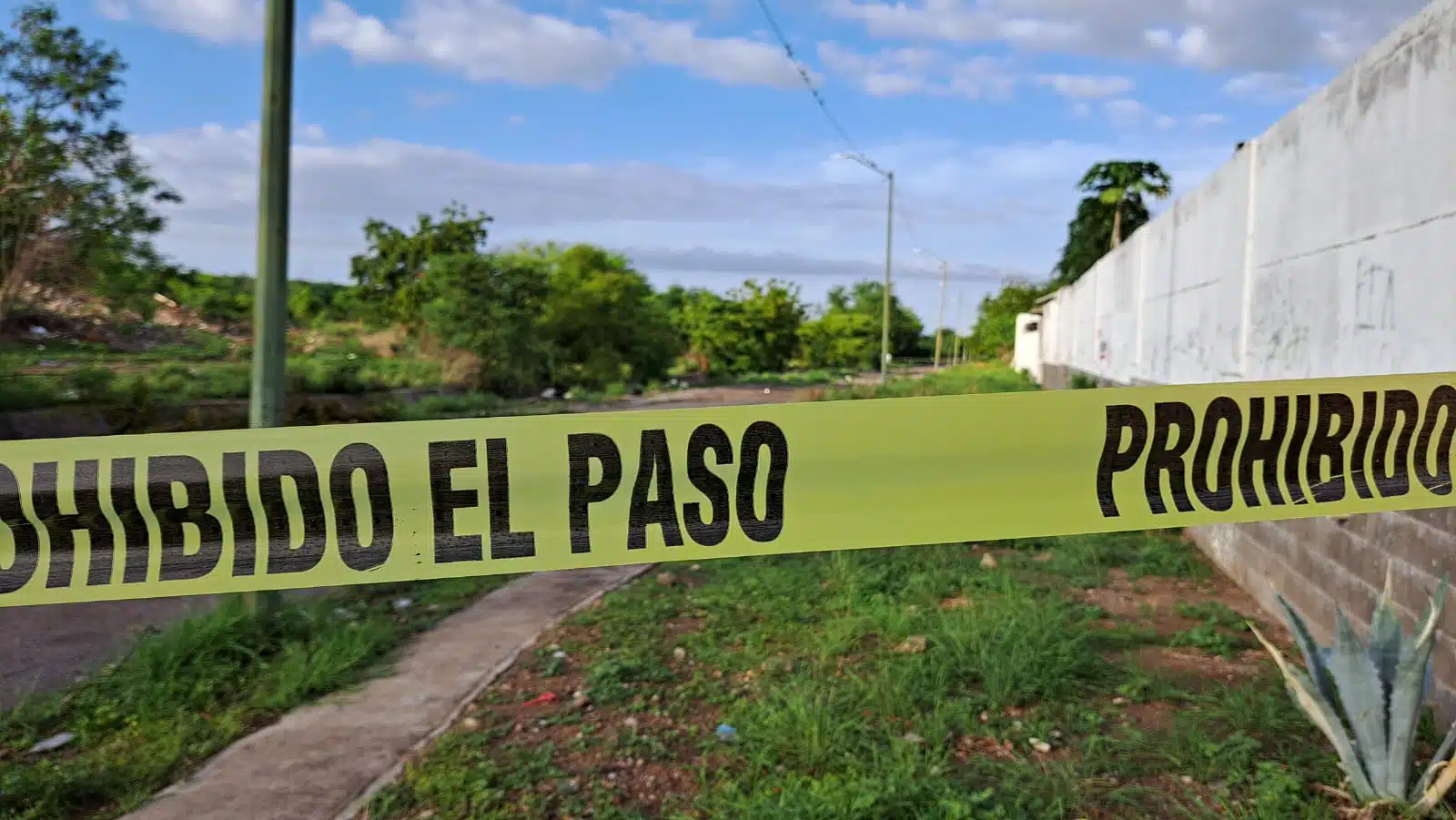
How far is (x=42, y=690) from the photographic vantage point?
4027mm

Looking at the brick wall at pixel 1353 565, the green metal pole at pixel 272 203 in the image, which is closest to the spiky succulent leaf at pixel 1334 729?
the brick wall at pixel 1353 565

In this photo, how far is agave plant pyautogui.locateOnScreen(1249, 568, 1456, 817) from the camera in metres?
2.60

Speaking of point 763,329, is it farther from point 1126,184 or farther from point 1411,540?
point 1411,540

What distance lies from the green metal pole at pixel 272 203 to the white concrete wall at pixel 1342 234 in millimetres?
4920

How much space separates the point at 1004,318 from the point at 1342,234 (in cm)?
5143

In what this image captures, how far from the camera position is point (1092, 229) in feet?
151

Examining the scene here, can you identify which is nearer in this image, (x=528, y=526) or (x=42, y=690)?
(x=528, y=526)

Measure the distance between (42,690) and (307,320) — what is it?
26422 millimetres

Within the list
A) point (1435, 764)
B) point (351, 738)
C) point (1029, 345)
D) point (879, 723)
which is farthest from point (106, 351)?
point (1029, 345)

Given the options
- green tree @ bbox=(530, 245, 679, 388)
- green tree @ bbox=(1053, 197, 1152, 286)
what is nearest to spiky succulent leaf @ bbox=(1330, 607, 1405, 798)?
green tree @ bbox=(530, 245, 679, 388)

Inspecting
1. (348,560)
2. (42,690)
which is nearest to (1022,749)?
(348,560)

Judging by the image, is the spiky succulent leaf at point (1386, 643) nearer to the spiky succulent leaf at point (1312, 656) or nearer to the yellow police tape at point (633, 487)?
the spiky succulent leaf at point (1312, 656)

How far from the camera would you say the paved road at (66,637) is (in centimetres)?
422

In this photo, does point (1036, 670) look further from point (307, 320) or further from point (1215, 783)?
point (307, 320)
